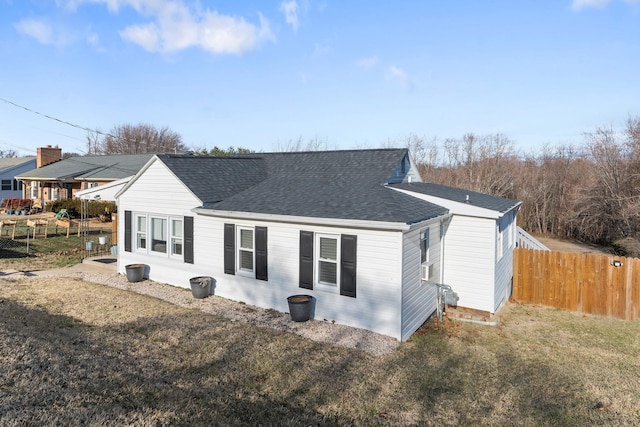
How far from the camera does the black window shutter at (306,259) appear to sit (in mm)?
10648

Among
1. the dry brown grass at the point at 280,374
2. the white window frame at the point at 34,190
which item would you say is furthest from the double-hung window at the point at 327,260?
the white window frame at the point at 34,190

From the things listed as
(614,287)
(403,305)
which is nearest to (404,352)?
(403,305)

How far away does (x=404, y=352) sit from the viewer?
8.86 metres

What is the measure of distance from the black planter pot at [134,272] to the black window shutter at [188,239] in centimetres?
198

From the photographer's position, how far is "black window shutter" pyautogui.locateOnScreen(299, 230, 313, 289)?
10.6 metres

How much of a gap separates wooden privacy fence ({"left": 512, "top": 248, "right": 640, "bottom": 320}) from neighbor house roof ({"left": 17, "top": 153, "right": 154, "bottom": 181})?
28033 mm

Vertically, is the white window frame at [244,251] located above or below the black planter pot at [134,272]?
above

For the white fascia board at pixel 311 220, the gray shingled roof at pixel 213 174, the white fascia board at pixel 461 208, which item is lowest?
the white fascia board at pixel 311 220

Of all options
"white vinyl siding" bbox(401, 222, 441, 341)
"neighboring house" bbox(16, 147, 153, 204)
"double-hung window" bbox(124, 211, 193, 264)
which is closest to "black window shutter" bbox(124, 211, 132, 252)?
"double-hung window" bbox(124, 211, 193, 264)

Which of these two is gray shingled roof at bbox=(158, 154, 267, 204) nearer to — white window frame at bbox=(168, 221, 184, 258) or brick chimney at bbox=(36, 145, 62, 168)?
white window frame at bbox=(168, 221, 184, 258)

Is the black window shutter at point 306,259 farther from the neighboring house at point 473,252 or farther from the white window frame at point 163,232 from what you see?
the white window frame at point 163,232

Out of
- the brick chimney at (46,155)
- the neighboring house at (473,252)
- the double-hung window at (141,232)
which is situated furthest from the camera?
the brick chimney at (46,155)

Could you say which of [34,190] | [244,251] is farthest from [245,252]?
[34,190]

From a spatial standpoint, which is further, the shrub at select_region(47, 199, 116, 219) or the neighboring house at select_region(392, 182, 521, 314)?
the shrub at select_region(47, 199, 116, 219)
